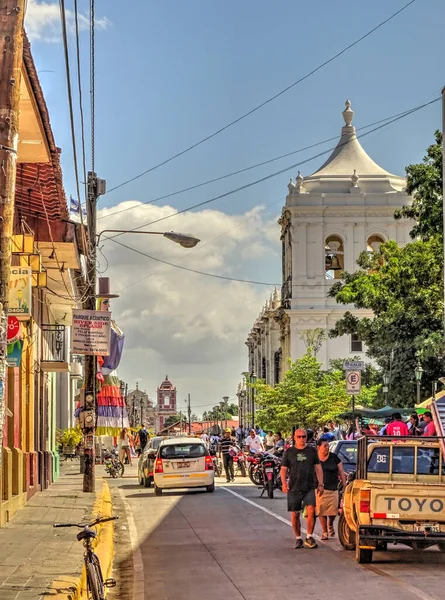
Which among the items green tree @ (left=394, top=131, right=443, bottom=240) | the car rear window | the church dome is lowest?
the car rear window

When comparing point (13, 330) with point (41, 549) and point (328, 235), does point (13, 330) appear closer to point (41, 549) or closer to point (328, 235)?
point (41, 549)

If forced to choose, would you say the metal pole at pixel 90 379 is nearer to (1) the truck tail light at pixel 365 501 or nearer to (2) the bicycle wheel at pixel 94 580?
(1) the truck tail light at pixel 365 501

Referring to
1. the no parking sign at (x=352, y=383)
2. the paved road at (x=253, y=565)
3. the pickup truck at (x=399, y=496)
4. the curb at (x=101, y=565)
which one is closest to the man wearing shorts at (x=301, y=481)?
the paved road at (x=253, y=565)

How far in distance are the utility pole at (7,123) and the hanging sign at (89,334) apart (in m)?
17.7

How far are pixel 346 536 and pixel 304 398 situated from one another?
46.6 m

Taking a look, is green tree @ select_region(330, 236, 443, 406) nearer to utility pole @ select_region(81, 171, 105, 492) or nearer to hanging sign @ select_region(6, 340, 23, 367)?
utility pole @ select_region(81, 171, 105, 492)

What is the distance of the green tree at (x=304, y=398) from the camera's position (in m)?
61.2

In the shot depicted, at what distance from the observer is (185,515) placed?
77.3 feet

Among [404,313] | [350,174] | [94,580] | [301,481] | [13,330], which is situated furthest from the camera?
[350,174]

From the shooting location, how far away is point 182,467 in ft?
100

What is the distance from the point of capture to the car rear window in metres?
30.5

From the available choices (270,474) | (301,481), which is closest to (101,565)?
(301,481)

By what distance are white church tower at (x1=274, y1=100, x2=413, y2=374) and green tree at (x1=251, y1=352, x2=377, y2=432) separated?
1642cm

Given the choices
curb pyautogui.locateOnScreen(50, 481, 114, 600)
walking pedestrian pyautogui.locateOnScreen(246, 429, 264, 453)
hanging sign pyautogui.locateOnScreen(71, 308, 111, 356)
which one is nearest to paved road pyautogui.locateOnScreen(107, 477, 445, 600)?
curb pyautogui.locateOnScreen(50, 481, 114, 600)
